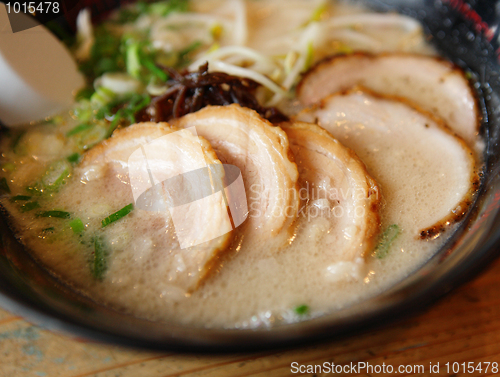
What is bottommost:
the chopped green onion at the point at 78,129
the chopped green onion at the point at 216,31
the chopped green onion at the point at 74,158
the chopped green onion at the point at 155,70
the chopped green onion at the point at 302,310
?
the chopped green onion at the point at 302,310

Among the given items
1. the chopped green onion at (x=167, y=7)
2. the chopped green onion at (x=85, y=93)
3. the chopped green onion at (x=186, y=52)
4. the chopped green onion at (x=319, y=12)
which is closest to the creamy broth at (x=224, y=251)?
the chopped green onion at (x=85, y=93)

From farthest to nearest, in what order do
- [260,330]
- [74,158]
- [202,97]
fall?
[202,97]
[74,158]
[260,330]

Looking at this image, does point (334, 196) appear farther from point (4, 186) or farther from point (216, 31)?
point (216, 31)

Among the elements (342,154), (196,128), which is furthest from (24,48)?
(342,154)

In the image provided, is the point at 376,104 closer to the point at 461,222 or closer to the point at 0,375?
the point at 461,222

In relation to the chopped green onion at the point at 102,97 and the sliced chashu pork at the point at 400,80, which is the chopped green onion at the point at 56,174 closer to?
the chopped green onion at the point at 102,97

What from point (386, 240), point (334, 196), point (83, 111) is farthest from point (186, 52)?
point (386, 240)
